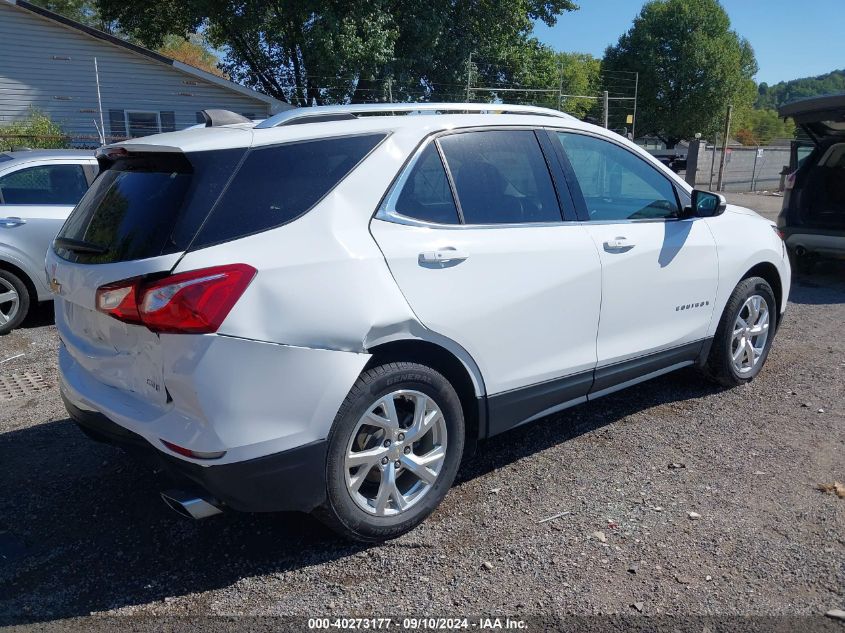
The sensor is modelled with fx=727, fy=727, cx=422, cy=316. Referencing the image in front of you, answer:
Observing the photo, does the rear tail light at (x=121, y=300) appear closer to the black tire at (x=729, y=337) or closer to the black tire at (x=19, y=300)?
the black tire at (x=729, y=337)

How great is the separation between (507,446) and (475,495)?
0.66 metres

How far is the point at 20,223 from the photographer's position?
6.77 meters

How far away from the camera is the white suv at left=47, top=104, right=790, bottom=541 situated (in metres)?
2.69

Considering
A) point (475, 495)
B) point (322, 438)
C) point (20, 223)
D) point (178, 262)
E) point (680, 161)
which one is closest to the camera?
point (178, 262)

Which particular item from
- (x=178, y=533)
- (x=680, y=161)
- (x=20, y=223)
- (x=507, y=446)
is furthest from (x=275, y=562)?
(x=680, y=161)

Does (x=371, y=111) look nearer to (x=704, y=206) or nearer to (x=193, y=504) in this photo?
(x=193, y=504)

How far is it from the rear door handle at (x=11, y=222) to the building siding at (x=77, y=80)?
539 inches

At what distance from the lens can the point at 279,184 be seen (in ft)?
9.62

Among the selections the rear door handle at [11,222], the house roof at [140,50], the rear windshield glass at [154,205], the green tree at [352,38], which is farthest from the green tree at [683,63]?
the rear windshield glass at [154,205]

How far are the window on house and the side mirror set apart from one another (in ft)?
60.8

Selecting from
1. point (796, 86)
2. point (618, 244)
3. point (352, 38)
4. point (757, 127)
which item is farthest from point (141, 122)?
point (796, 86)

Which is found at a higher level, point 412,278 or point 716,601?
point 412,278

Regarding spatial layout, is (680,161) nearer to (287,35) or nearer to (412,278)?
(287,35)

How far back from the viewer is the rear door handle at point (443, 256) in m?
3.16
